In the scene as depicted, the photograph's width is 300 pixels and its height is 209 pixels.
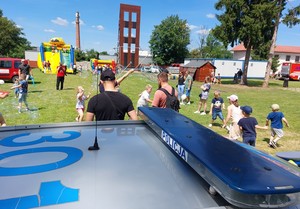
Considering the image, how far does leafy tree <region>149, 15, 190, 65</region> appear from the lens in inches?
2372

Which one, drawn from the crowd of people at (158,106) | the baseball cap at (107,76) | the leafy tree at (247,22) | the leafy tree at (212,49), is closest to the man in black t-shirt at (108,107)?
the crowd of people at (158,106)

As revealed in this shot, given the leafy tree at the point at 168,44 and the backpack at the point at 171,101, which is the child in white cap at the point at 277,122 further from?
the leafy tree at the point at 168,44

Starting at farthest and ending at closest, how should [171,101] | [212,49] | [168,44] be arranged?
[212,49] < [168,44] < [171,101]

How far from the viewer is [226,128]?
27.6ft

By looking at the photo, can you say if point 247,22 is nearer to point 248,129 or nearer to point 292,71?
point 248,129

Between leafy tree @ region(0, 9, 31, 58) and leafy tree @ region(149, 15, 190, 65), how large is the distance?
32492 millimetres

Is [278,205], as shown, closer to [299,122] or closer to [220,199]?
[220,199]

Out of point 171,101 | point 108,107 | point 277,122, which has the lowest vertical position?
point 277,122

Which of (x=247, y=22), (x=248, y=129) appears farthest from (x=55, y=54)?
(x=248, y=129)

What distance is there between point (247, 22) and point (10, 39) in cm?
5506

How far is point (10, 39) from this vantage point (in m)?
57.6

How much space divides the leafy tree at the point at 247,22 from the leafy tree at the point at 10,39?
51.7 metres

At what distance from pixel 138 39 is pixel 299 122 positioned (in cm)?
5361

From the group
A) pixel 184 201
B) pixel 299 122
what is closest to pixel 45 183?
pixel 184 201
